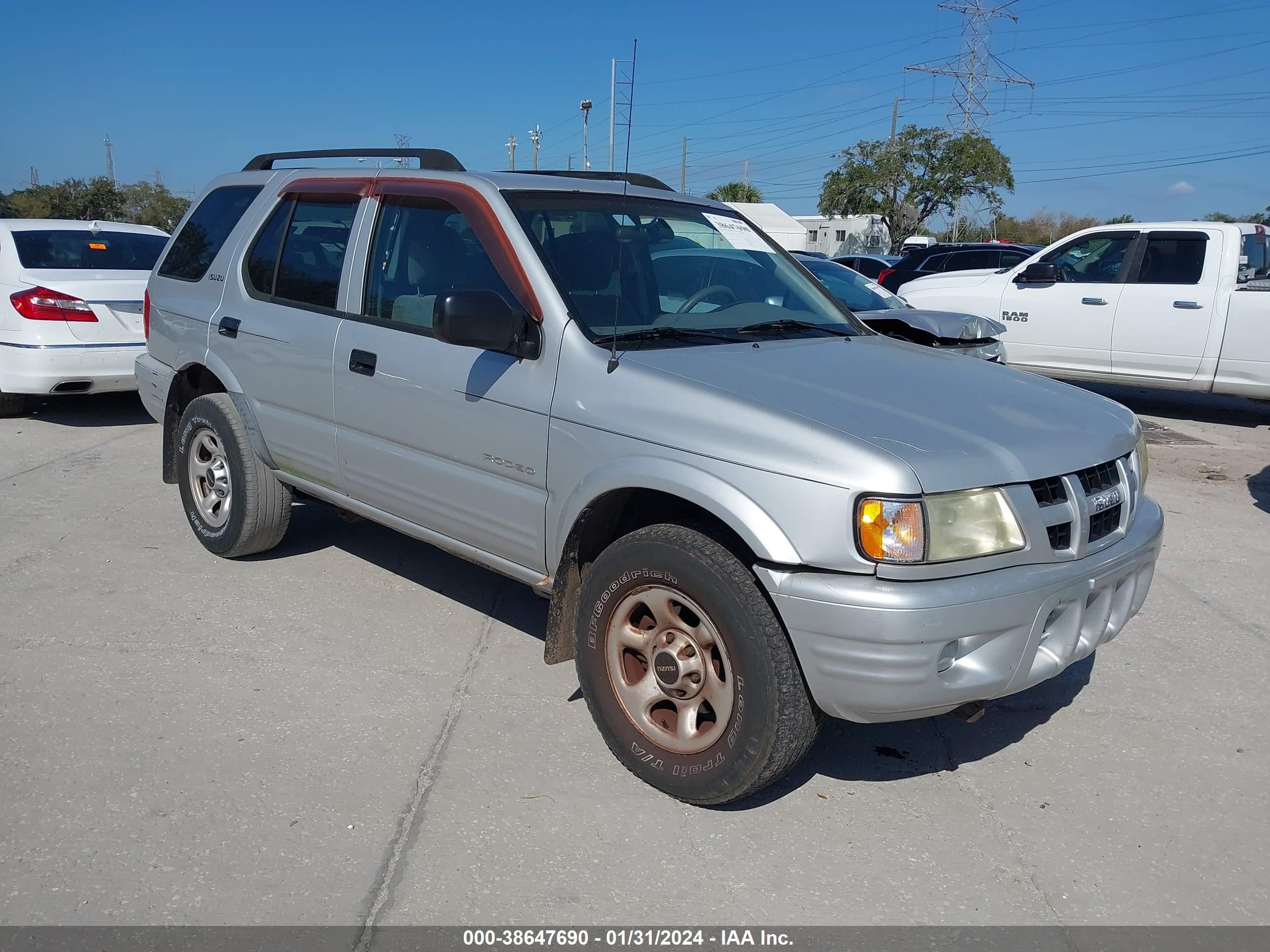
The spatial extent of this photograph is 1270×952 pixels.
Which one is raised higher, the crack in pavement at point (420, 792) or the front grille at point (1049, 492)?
the front grille at point (1049, 492)

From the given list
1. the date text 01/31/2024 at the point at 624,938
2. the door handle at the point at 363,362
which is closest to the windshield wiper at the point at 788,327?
the door handle at the point at 363,362

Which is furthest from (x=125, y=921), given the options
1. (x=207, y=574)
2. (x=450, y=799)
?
(x=207, y=574)

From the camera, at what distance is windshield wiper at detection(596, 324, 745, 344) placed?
3.63m

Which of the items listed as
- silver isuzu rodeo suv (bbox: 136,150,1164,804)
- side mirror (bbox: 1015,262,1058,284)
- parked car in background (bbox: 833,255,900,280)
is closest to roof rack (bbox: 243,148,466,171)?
silver isuzu rodeo suv (bbox: 136,150,1164,804)

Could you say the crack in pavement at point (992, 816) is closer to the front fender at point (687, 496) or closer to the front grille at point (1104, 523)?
the front grille at point (1104, 523)

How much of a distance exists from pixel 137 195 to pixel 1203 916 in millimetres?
60338

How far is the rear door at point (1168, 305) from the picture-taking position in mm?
10016

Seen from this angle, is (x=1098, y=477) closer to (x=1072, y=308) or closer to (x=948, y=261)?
(x=1072, y=308)

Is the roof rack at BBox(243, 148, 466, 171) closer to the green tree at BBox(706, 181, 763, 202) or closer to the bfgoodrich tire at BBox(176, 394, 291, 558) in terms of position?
the bfgoodrich tire at BBox(176, 394, 291, 558)

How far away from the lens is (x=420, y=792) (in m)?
3.40

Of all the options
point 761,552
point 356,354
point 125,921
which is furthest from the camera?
point 356,354

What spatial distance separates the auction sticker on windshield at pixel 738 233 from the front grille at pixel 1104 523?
1916 mm

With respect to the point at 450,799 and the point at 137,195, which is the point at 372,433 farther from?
the point at 137,195

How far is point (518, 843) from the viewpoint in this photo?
313cm
